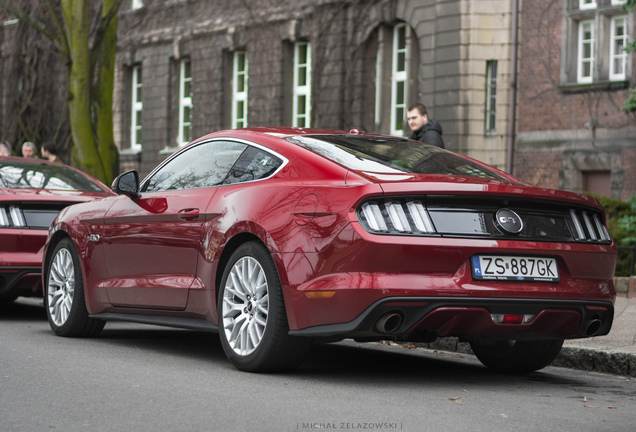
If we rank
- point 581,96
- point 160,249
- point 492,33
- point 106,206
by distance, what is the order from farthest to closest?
point 492,33 < point 581,96 < point 106,206 < point 160,249

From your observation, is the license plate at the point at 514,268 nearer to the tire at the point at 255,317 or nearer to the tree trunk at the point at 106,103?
the tire at the point at 255,317

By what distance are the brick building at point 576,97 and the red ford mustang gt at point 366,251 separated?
13284mm

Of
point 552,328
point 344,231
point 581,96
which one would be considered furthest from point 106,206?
point 581,96

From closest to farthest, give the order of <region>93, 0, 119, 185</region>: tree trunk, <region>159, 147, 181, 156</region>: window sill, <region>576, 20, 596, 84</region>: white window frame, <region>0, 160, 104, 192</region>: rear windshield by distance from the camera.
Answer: <region>0, 160, 104, 192</region>: rear windshield → <region>576, 20, 596, 84</region>: white window frame → <region>93, 0, 119, 185</region>: tree trunk → <region>159, 147, 181, 156</region>: window sill

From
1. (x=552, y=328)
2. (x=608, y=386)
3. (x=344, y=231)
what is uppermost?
(x=344, y=231)

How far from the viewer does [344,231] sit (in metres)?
6.04

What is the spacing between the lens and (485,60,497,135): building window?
73.3 feet

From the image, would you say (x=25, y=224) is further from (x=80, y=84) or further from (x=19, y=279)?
(x=80, y=84)

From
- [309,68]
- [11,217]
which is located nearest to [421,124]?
[11,217]

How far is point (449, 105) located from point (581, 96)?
302 centimetres

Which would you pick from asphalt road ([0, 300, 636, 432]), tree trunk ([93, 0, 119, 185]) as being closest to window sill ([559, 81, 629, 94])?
tree trunk ([93, 0, 119, 185])

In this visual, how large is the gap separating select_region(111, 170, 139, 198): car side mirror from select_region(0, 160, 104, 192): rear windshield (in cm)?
306

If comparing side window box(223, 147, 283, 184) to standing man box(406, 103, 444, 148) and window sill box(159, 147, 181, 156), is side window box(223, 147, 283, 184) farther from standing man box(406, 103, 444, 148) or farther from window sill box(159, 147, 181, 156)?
window sill box(159, 147, 181, 156)

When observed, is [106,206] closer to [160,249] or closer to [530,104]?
[160,249]
